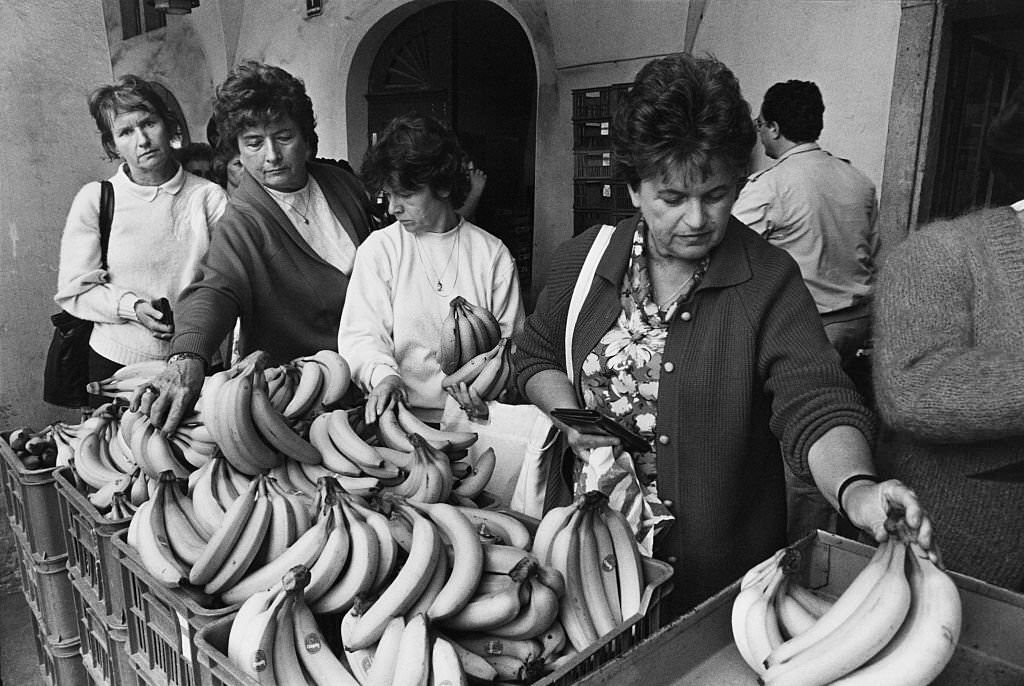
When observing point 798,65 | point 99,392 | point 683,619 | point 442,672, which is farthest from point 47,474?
point 798,65

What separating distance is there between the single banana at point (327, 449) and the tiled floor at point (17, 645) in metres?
1.84

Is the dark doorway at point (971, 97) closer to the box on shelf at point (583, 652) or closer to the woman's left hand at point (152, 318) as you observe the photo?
the box on shelf at point (583, 652)

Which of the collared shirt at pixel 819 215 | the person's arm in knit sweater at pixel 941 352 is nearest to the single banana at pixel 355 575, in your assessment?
the person's arm in knit sweater at pixel 941 352

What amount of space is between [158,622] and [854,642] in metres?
1.24

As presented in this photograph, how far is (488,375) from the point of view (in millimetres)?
2225

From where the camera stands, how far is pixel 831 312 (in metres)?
3.46

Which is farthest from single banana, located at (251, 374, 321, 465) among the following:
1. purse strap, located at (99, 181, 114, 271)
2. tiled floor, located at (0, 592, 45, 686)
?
tiled floor, located at (0, 592, 45, 686)

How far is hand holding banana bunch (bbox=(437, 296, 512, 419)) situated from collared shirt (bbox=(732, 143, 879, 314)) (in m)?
1.45

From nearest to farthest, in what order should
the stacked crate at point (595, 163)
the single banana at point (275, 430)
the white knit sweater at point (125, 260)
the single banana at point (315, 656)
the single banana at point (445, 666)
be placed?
the single banana at point (445, 666), the single banana at point (315, 656), the single banana at point (275, 430), the white knit sweater at point (125, 260), the stacked crate at point (595, 163)

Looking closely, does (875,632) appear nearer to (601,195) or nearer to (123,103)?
(123,103)

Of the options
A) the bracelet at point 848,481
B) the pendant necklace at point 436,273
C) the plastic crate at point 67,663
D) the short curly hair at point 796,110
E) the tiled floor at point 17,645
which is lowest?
the tiled floor at point 17,645

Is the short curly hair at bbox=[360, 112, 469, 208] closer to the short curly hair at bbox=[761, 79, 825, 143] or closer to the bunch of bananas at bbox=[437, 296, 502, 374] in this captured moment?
the bunch of bananas at bbox=[437, 296, 502, 374]

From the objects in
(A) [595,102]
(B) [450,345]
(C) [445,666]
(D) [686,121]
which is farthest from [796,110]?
(C) [445,666]

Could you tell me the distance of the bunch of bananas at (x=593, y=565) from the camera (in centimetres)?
125
